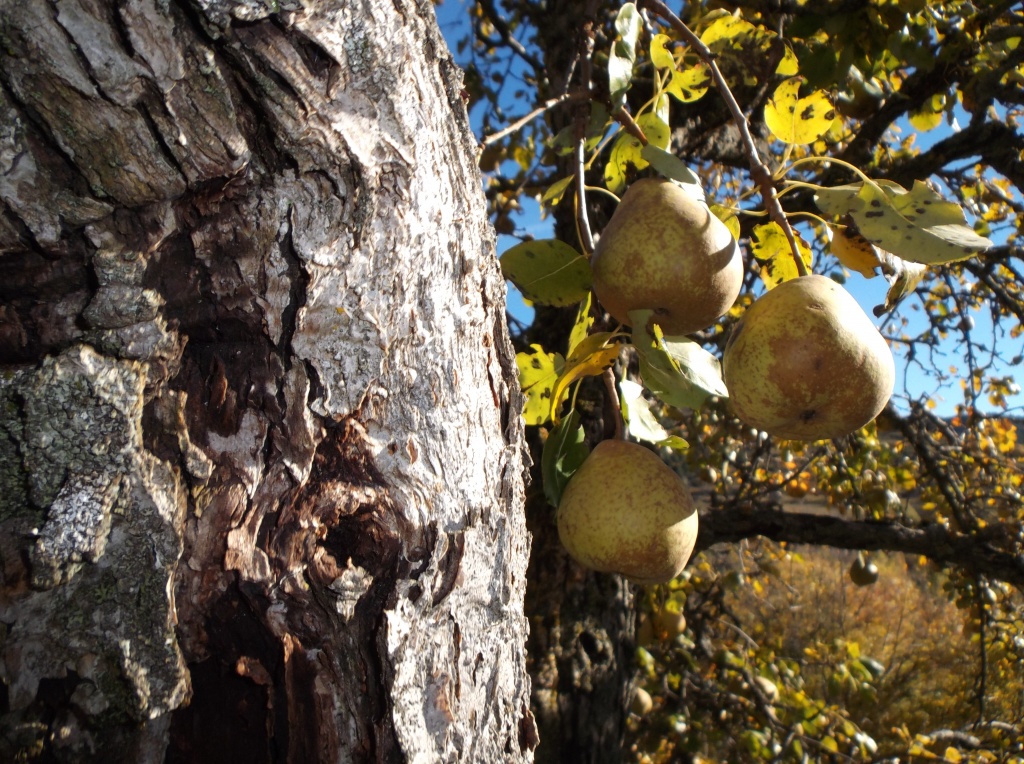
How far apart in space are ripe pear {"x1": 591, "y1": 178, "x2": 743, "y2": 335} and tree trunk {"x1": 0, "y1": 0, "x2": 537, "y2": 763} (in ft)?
1.69

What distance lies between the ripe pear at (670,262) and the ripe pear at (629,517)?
301 mm

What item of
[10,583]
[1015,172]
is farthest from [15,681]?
[1015,172]

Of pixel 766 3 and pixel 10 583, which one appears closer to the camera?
pixel 10 583

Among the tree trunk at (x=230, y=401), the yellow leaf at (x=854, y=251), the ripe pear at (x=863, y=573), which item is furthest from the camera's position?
the ripe pear at (x=863, y=573)

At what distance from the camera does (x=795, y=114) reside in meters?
1.47

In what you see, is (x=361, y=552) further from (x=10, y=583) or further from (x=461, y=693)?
(x=10, y=583)

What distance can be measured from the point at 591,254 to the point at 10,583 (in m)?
1.05

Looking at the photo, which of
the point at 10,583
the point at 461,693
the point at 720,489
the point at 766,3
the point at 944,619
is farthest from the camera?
the point at 944,619

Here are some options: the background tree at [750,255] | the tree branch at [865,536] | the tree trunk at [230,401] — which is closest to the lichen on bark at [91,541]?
the tree trunk at [230,401]

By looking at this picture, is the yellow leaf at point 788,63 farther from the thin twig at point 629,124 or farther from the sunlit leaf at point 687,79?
the thin twig at point 629,124

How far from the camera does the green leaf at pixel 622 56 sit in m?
1.28

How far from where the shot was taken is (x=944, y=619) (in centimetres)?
884

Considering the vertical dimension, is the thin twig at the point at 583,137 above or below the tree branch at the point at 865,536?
above

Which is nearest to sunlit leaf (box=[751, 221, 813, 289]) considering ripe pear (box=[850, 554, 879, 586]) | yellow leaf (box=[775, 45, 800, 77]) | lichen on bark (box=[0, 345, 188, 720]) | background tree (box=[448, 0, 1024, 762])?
background tree (box=[448, 0, 1024, 762])
